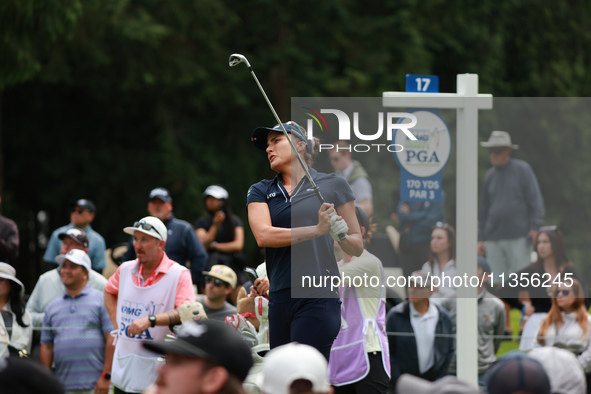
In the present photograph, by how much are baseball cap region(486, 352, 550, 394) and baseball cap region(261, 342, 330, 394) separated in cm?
65

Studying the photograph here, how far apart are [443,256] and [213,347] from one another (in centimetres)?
421

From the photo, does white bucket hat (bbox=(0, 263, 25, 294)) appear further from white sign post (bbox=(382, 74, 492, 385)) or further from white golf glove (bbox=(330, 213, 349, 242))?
white golf glove (bbox=(330, 213, 349, 242))

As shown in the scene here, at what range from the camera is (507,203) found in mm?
7828

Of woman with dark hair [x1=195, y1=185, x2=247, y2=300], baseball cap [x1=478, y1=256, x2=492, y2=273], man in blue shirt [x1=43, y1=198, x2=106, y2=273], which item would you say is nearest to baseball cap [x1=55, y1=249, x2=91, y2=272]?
man in blue shirt [x1=43, y1=198, x2=106, y2=273]

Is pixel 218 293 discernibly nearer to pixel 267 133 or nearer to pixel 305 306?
pixel 267 133

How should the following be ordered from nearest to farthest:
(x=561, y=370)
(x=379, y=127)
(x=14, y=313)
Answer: (x=561, y=370), (x=379, y=127), (x=14, y=313)

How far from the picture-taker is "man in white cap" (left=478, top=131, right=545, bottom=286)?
7.74m

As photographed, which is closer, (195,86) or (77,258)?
(77,258)

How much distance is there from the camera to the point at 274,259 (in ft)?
19.5

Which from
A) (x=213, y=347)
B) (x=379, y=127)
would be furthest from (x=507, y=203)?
(x=213, y=347)

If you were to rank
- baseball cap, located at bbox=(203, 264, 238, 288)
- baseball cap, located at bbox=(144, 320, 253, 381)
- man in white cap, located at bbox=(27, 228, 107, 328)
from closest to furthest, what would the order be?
baseball cap, located at bbox=(144, 320, 253, 381), baseball cap, located at bbox=(203, 264, 238, 288), man in white cap, located at bbox=(27, 228, 107, 328)

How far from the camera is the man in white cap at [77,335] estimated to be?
8.54m

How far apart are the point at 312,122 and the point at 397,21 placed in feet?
49.6

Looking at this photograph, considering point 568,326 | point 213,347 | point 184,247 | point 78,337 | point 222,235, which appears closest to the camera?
point 213,347
